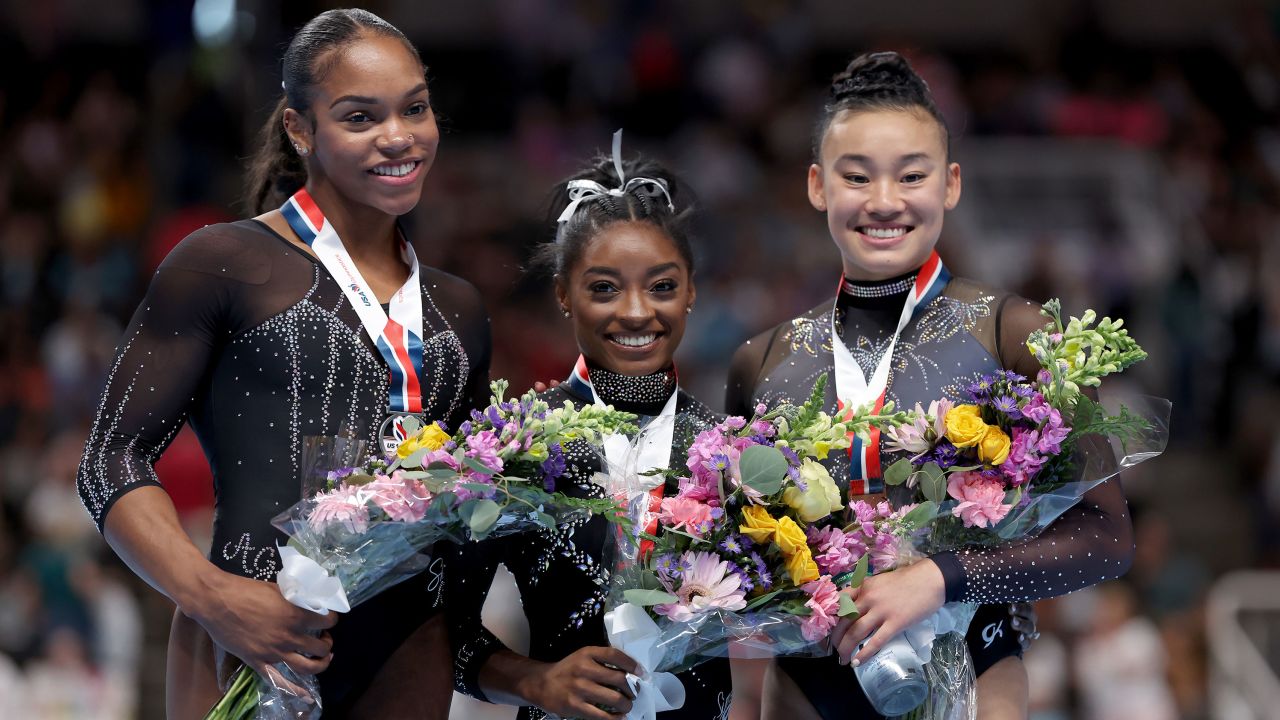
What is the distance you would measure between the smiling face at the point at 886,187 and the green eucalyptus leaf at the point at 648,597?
0.80 m

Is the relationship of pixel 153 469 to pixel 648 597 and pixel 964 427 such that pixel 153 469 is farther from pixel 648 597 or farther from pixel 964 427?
pixel 964 427

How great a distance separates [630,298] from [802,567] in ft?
2.18

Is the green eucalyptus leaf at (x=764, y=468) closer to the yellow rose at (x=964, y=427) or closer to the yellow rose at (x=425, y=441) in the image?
the yellow rose at (x=964, y=427)

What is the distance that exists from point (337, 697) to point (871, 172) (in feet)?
4.32

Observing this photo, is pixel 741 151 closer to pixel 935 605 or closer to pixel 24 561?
pixel 24 561

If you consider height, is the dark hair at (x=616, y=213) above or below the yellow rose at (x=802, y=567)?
above

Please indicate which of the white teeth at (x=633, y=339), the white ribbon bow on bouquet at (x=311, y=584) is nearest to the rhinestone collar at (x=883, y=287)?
the white teeth at (x=633, y=339)

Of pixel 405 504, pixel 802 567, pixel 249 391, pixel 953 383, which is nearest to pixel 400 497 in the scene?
pixel 405 504

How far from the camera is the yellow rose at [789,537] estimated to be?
8.32 ft

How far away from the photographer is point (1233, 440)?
Result: 884 centimetres

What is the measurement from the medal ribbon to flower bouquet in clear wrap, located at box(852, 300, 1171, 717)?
0.37m

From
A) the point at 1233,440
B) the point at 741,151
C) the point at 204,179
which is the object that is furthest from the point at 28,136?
the point at 1233,440

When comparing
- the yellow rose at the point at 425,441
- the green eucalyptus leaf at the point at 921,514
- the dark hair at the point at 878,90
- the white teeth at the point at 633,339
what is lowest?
the green eucalyptus leaf at the point at 921,514

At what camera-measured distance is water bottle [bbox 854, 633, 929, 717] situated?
2.62 m
